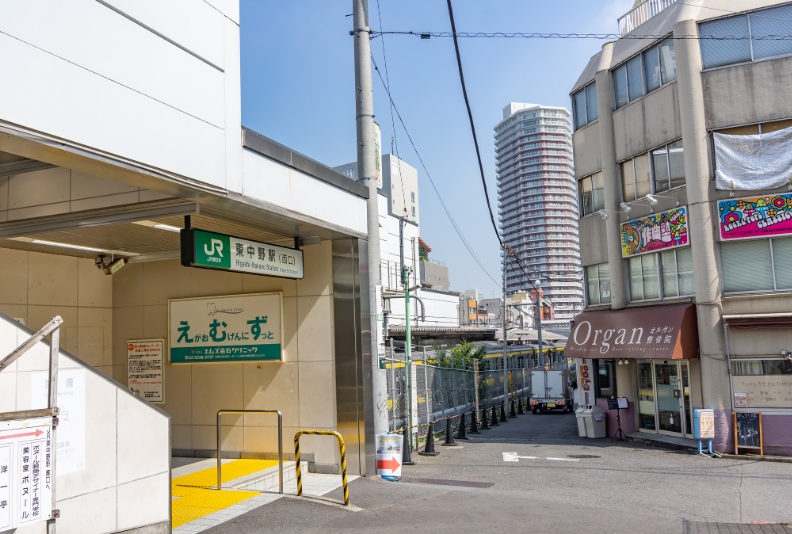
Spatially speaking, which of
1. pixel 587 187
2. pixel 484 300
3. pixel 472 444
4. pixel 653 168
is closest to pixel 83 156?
pixel 472 444

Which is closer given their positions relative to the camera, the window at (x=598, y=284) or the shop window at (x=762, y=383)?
the shop window at (x=762, y=383)

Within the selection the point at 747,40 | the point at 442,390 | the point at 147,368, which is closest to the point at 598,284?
the point at 442,390

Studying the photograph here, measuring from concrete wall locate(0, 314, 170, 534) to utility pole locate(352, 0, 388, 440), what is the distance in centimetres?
450

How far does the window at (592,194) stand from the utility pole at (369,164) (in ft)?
36.8

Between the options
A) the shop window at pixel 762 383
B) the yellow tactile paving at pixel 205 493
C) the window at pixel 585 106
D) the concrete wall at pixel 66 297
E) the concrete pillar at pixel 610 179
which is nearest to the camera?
the yellow tactile paving at pixel 205 493

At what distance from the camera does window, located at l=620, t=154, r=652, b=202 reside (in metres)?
18.4

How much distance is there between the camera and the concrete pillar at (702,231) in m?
15.7

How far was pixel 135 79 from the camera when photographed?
680 centimetres

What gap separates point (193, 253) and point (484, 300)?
161 meters

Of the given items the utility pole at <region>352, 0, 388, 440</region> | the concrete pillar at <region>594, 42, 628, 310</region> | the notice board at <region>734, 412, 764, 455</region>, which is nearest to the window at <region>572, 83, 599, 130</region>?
the concrete pillar at <region>594, 42, 628, 310</region>

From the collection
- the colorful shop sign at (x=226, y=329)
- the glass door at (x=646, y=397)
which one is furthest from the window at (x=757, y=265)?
the colorful shop sign at (x=226, y=329)

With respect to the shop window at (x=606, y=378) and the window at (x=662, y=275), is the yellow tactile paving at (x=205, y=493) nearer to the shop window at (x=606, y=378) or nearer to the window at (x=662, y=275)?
the window at (x=662, y=275)

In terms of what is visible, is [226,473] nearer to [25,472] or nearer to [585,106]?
[25,472]

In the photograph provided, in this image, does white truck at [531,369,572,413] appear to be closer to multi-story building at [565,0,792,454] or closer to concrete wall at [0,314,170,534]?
multi-story building at [565,0,792,454]
